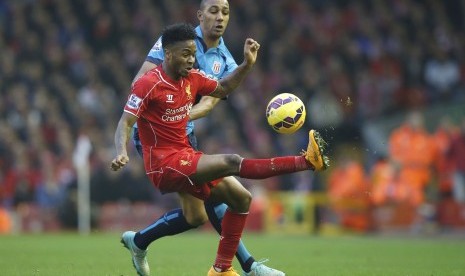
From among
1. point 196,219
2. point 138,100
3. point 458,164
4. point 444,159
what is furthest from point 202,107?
point 458,164

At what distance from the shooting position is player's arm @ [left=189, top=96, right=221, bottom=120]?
9.59 meters

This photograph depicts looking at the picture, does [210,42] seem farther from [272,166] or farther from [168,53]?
[272,166]

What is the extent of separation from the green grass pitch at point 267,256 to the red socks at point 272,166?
1.82 meters

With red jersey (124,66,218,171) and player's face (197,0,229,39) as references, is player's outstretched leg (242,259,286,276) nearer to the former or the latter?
red jersey (124,66,218,171)

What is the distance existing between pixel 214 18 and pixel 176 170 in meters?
2.08

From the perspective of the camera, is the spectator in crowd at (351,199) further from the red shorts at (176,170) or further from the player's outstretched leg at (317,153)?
the player's outstretched leg at (317,153)

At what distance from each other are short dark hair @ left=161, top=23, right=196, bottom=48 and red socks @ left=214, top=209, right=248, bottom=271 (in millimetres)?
1574

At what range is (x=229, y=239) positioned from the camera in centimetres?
890

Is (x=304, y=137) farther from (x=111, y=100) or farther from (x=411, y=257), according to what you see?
(x=411, y=257)

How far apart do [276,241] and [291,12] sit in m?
9.20

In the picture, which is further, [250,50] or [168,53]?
[250,50]

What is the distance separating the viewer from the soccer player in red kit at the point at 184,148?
833cm

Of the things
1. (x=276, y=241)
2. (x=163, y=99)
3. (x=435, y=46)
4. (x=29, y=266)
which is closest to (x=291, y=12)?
(x=435, y=46)

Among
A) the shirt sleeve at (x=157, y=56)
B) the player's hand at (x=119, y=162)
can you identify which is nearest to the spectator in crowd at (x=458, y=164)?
the shirt sleeve at (x=157, y=56)
